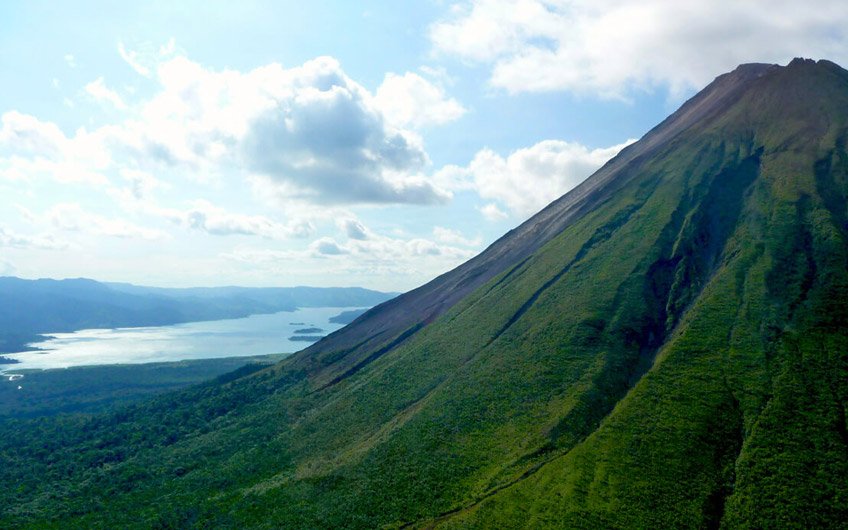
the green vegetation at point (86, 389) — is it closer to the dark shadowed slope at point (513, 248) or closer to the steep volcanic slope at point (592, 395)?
the dark shadowed slope at point (513, 248)

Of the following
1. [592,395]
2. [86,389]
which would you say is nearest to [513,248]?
[592,395]

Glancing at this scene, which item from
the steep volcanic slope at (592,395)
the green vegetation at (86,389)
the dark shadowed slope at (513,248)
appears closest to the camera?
the steep volcanic slope at (592,395)

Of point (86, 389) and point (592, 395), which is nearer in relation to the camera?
point (592, 395)

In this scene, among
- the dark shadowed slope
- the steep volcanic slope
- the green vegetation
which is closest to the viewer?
the steep volcanic slope

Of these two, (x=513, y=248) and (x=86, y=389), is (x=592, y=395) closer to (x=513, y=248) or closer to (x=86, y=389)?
(x=513, y=248)

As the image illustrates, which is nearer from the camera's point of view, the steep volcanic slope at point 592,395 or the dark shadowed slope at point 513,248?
the steep volcanic slope at point 592,395

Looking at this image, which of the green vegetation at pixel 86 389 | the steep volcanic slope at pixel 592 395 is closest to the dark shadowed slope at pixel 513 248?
the steep volcanic slope at pixel 592 395

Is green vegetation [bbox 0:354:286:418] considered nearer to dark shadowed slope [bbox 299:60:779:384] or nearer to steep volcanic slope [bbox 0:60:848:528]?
dark shadowed slope [bbox 299:60:779:384]

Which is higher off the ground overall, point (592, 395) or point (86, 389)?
point (592, 395)

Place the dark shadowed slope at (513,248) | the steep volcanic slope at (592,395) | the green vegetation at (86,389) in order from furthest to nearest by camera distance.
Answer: the green vegetation at (86,389)
the dark shadowed slope at (513,248)
the steep volcanic slope at (592,395)

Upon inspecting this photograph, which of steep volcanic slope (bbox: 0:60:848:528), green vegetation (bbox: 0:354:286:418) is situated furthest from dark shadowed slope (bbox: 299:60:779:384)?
green vegetation (bbox: 0:354:286:418)
